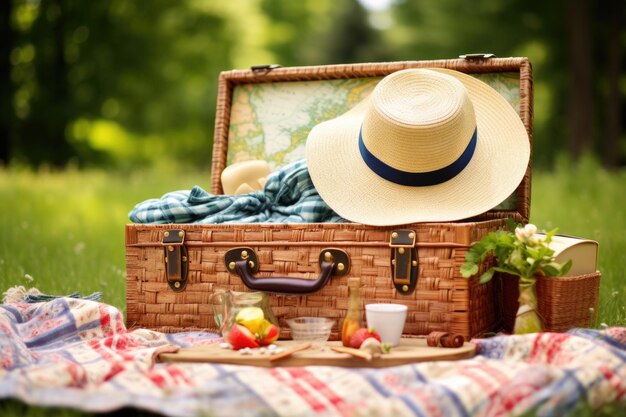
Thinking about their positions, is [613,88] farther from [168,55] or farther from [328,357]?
[328,357]

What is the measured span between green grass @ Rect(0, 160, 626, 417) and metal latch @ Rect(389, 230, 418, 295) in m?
1.08

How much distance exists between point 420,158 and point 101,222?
3.93 metres

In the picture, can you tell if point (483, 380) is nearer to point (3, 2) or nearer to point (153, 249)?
point (153, 249)

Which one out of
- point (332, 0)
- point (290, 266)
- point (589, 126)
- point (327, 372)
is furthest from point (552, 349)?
point (332, 0)

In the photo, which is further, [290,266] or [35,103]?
Answer: [35,103]

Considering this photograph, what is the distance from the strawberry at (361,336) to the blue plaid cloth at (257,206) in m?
0.64

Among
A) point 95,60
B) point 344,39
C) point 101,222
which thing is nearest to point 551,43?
point 95,60

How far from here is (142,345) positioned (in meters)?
2.80

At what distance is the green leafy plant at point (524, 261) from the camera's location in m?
2.65

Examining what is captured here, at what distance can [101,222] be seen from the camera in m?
6.07

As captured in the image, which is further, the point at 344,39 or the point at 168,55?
the point at 344,39

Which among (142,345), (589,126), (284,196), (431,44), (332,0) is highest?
(332,0)

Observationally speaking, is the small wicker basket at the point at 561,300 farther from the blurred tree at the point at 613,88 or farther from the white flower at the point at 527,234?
the blurred tree at the point at 613,88

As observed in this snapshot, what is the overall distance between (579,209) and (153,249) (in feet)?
12.5
